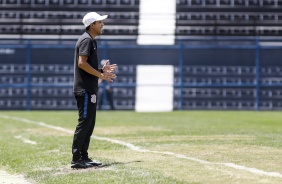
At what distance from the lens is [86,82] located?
1182 cm

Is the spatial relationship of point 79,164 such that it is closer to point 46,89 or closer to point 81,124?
point 81,124

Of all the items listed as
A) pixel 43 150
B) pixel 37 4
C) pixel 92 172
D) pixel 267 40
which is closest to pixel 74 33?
pixel 37 4

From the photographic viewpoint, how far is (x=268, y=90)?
42125 millimetres

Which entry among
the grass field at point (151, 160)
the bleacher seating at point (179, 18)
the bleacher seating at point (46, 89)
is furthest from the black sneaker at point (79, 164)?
→ the bleacher seating at point (179, 18)

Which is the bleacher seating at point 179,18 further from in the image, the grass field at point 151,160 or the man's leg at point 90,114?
the man's leg at point 90,114

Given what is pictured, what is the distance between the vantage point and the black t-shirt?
11750mm

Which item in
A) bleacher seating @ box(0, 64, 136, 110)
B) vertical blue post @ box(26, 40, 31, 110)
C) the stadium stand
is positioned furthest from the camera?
bleacher seating @ box(0, 64, 136, 110)

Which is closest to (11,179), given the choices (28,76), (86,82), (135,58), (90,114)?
(90,114)

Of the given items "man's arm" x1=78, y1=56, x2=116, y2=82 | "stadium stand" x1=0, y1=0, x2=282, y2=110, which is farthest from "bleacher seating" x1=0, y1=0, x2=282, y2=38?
"man's arm" x1=78, y1=56, x2=116, y2=82

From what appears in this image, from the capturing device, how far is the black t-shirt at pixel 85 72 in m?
11.8

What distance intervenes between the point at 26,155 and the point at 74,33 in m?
31.3

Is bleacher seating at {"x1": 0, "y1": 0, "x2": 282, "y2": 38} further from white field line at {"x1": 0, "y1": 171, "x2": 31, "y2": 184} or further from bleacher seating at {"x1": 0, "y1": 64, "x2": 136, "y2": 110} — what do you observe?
white field line at {"x1": 0, "y1": 171, "x2": 31, "y2": 184}

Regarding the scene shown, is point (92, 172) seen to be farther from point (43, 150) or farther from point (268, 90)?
point (268, 90)

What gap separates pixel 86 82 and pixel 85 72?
14 cm
